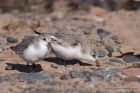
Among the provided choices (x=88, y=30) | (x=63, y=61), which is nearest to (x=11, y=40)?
(x=63, y=61)

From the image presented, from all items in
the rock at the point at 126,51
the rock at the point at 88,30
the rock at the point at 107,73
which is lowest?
the rock at the point at 107,73

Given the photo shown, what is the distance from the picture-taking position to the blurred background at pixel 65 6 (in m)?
14.5

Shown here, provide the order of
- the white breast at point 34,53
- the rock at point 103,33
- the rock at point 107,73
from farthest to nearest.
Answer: the rock at point 103,33
the rock at point 107,73
the white breast at point 34,53

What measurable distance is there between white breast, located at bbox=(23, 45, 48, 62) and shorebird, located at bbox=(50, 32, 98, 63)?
1.94 ft

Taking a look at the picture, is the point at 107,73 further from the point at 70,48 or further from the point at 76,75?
the point at 70,48

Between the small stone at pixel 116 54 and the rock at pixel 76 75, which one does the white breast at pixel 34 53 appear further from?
the small stone at pixel 116 54

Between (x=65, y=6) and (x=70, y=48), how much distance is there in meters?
6.90

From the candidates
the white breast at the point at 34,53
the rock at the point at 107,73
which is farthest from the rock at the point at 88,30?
the white breast at the point at 34,53

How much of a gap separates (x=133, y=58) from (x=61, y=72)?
4.70 ft

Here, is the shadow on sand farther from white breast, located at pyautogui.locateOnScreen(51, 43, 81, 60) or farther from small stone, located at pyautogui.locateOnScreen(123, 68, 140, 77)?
small stone, located at pyautogui.locateOnScreen(123, 68, 140, 77)

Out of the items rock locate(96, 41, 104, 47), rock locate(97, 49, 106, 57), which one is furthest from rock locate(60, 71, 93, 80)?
rock locate(96, 41, 104, 47)

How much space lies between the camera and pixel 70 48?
27.4 feet

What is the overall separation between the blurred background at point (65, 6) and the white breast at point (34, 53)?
6845mm

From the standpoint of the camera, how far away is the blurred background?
1451cm
